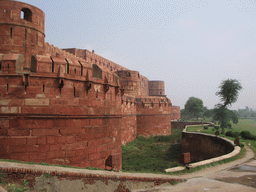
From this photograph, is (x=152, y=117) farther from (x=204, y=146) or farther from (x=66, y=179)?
(x=66, y=179)

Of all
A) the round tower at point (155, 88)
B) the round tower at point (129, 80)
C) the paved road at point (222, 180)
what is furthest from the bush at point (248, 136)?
the round tower at point (155, 88)

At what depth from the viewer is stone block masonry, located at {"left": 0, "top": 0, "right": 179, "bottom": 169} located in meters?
6.70

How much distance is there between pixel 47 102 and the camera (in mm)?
6988

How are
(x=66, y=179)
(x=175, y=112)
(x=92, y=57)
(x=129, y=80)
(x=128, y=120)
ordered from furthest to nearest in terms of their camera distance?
(x=175, y=112)
(x=92, y=57)
(x=129, y=80)
(x=128, y=120)
(x=66, y=179)

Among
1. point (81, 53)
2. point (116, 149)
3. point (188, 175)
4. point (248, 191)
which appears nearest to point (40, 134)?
point (116, 149)

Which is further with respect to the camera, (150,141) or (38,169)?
(150,141)

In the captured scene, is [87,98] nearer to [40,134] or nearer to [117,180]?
[40,134]

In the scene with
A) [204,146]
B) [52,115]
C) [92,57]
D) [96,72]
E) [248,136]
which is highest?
[92,57]

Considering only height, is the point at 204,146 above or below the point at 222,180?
below

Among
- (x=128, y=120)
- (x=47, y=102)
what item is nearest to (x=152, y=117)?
(x=128, y=120)

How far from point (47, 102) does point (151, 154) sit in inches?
555

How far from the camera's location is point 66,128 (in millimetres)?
7246

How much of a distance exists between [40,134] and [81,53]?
28.6m

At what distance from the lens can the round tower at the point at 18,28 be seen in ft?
25.0
